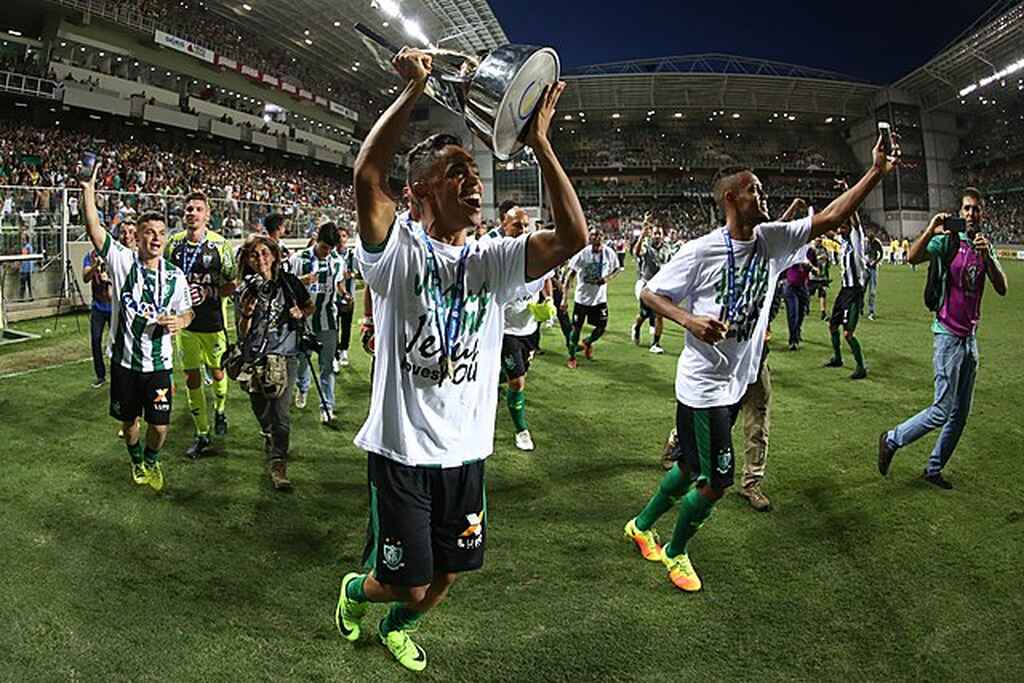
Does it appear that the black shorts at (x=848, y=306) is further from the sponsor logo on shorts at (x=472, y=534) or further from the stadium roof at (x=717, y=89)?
the stadium roof at (x=717, y=89)

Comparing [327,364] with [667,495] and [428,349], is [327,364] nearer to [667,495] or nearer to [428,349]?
[667,495]

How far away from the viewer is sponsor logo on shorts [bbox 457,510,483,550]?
2.68 meters

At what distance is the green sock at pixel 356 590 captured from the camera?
2.99 metres

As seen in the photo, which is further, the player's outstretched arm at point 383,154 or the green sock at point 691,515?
the green sock at point 691,515

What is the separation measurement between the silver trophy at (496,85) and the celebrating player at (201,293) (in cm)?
458

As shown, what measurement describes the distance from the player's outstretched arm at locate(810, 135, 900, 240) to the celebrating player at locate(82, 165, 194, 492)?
451cm

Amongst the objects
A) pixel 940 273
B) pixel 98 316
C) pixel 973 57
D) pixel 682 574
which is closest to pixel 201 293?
pixel 98 316

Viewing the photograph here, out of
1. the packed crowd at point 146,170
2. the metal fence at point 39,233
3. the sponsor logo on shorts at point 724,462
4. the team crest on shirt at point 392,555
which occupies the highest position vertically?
the packed crowd at point 146,170

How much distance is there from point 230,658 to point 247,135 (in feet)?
147

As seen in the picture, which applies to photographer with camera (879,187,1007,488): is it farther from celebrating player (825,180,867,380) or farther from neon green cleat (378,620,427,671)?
celebrating player (825,180,867,380)

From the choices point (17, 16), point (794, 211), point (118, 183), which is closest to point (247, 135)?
point (17, 16)

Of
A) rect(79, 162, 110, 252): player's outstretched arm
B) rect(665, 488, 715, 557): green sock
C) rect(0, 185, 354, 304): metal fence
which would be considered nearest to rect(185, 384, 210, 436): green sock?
rect(79, 162, 110, 252): player's outstretched arm

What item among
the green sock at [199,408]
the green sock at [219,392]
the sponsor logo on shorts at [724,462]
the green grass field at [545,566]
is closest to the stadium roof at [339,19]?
the green sock at [219,392]

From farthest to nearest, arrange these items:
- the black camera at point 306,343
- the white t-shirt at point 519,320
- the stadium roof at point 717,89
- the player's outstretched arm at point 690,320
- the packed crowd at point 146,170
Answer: the stadium roof at point 717,89
the packed crowd at point 146,170
the white t-shirt at point 519,320
the black camera at point 306,343
the player's outstretched arm at point 690,320
